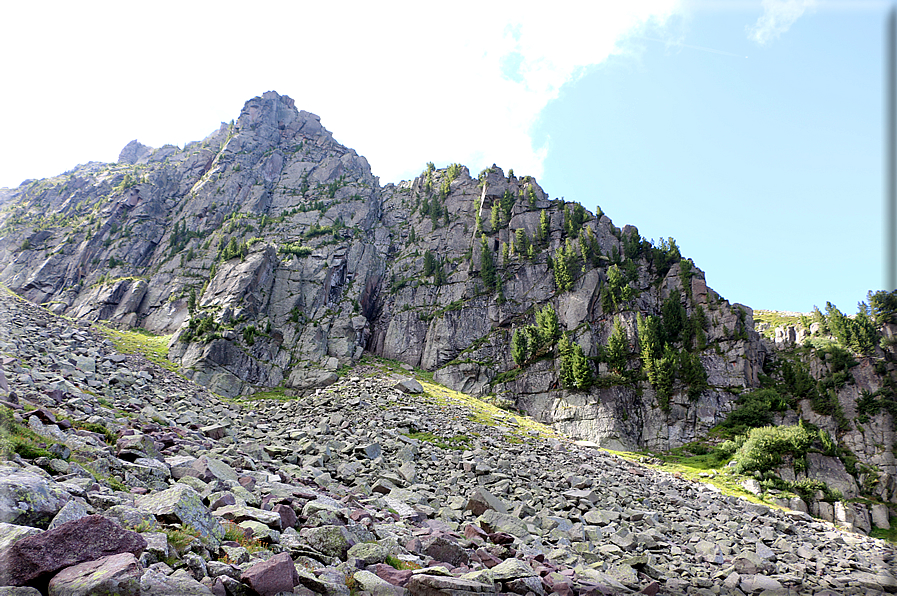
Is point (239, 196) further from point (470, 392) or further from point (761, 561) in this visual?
point (761, 561)

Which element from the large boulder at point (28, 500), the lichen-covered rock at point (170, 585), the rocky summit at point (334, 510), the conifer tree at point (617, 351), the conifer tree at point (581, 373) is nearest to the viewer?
the lichen-covered rock at point (170, 585)

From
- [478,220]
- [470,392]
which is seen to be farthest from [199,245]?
[470,392]

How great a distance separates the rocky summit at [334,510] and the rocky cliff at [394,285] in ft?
89.8

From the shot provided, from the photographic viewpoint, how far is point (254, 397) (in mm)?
57250

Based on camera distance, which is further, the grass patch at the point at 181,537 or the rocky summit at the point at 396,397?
the rocky summit at the point at 396,397

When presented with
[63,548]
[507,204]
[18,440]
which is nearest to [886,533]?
[63,548]

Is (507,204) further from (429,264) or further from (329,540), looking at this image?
(329,540)

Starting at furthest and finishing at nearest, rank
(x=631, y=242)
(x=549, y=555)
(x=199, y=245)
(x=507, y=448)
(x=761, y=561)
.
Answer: (x=199, y=245), (x=631, y=242), (x=507, y=448), (x=761, y=561), (x=549, y=555)

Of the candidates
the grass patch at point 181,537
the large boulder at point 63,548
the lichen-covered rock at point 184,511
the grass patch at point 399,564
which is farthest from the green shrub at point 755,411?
the large boulder at point 63,548

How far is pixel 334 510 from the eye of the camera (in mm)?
12703

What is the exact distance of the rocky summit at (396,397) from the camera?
9.65m

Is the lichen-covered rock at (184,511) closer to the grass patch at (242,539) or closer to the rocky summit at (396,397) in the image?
the rocky summit at (396,397)

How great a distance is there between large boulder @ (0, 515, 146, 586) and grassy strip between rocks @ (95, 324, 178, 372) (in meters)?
55.2

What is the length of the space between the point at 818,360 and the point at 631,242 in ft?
131
